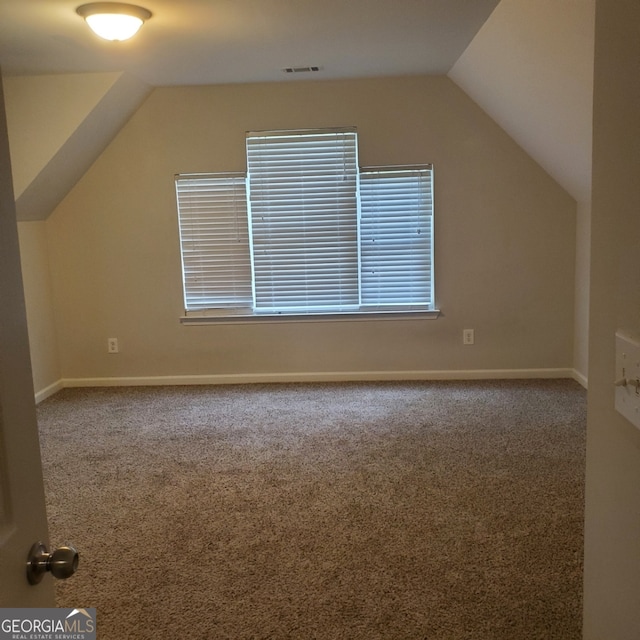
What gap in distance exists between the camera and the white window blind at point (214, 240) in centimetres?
487

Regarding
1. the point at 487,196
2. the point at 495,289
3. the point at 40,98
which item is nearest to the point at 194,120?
the point at 40,98

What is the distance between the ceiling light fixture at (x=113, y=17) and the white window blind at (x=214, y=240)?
1.81 metres

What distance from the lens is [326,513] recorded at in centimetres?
289

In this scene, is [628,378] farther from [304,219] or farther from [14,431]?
[304,219]

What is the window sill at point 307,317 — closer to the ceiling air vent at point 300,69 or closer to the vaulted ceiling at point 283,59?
the vaulted ceiling at point 283,59

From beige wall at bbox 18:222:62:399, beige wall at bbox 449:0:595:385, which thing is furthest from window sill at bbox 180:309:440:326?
beige wall at bbox 449:0:595:385

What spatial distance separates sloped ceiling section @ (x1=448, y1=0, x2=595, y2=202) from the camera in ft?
9.11

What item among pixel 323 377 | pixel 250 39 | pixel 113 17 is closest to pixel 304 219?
pixel 323 377

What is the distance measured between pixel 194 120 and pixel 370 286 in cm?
179

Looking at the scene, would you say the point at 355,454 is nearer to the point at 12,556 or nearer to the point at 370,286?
the point at 370,286

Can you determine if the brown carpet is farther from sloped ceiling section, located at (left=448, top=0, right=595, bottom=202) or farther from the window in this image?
sloped ceiling section, located at (left=448, top=0, right=595, bottom=202)

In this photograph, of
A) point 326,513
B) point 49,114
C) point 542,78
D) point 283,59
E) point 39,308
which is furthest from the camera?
point 39,308

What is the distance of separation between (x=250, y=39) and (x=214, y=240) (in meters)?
1.76

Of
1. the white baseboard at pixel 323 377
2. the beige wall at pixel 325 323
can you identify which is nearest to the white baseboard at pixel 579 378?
the white baseboard at pixel 323 377
